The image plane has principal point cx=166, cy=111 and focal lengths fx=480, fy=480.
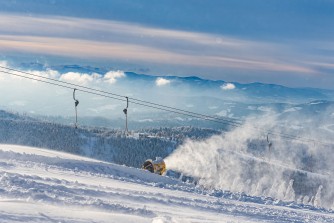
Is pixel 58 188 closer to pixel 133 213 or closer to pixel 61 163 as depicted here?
pixel 133 213

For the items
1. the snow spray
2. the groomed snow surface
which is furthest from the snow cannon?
the groomed snow surface

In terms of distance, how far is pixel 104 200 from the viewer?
42.3 ft

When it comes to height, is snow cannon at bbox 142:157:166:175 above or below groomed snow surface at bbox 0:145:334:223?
above

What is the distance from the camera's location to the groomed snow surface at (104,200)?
1047 centimetres

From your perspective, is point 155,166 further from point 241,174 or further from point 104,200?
point 241,174

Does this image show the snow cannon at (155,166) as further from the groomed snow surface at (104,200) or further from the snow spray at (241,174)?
the groomed snow surface at (104,200)

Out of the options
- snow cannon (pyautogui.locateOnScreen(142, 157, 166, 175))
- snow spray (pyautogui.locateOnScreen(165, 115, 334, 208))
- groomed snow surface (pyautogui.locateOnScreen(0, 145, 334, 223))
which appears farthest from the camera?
snow cannon (pyautogui.locateOnScreen(142, 157, 166, 175))

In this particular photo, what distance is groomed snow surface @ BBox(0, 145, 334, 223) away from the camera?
10469mm

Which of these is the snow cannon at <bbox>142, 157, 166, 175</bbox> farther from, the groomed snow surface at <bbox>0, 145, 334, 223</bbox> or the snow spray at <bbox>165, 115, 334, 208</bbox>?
the groomed snow surface at <bbox>0, 145, 334, 223</bbox>

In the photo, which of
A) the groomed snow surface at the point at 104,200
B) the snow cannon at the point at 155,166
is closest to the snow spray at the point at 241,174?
the snow cannon at the point at 155,166

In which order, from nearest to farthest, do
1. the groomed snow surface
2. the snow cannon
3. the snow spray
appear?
the groomed snow surface → the snow spray → the snow cannon

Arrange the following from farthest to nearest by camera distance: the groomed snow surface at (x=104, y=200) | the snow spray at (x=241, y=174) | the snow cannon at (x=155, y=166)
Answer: the snow cannon at (x=155, y=166) < the snow spray at (x=241, y=174) < the groomed snow surface at (x=104, y=200)

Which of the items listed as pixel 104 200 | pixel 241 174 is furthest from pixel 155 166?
pixel 241 174

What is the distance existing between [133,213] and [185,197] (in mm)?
4854
